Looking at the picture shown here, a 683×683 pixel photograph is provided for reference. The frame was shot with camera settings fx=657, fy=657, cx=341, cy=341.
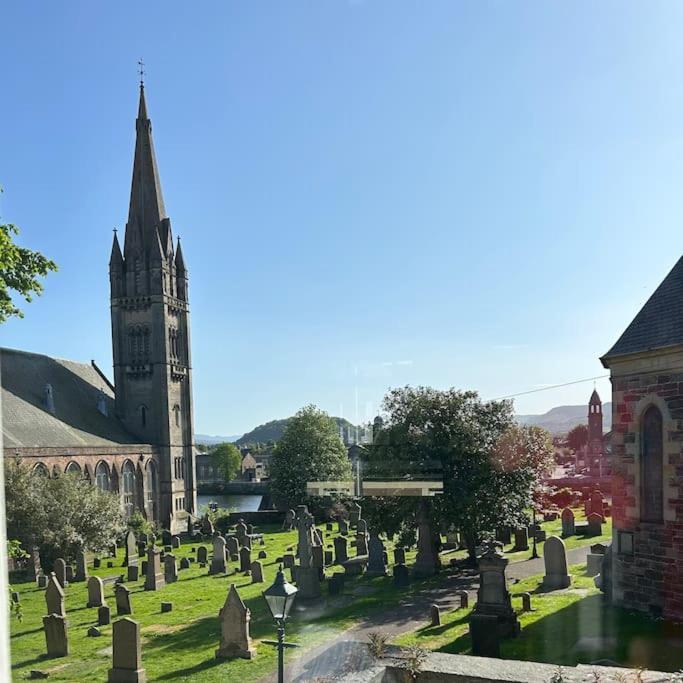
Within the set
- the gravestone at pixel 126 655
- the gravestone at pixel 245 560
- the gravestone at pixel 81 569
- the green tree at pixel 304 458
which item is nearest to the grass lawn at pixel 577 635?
the gravestone at pixel 126 655

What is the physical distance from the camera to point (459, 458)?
19.8 meters

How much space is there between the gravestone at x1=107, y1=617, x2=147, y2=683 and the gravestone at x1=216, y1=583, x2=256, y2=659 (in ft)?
5.89

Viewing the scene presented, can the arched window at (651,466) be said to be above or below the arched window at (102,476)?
above

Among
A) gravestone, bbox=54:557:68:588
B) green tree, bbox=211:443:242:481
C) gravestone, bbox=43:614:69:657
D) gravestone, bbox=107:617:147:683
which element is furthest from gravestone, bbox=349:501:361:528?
green tree, bbox=211:443:242:481

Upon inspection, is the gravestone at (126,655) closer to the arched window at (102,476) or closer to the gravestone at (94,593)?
the gravestone at (94,593)

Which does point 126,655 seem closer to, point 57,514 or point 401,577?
point 401,577

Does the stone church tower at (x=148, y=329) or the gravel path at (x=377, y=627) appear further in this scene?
the stone church tower at (x=148, y=329)

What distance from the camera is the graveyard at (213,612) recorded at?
1322 cm

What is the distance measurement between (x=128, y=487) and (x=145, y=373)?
9085mm

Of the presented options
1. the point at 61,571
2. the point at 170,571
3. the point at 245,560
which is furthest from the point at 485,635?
the point at 61,571

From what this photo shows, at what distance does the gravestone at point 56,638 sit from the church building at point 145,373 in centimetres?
3032

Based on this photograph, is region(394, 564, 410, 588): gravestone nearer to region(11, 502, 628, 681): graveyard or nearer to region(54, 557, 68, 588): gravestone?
region(11, 502, 628, 681): graveyard

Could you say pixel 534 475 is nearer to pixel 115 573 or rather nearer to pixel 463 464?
pixel 463 464

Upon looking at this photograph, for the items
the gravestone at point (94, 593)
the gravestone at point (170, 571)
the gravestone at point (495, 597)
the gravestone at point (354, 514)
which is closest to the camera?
the gravestone at point (495, 597)
